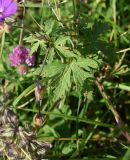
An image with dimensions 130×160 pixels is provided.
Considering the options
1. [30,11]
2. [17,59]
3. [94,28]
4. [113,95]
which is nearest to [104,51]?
[94,28]

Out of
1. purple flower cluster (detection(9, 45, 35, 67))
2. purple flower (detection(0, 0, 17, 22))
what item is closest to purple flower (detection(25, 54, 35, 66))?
purple flower cluster (detection(9, 45, 35, 67))

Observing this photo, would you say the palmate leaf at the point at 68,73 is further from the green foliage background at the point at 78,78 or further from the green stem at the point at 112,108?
the green stem at the point at 112,108

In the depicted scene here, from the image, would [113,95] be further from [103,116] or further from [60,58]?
[60,58]

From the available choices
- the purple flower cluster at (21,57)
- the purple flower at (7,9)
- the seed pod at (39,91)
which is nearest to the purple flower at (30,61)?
the purple flower cluster at (21,57)

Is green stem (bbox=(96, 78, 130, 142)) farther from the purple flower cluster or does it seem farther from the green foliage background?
the purple flower cluster

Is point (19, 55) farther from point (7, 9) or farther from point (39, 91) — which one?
point (7, 9)

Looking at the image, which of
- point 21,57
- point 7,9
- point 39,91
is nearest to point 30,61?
point 21,57
